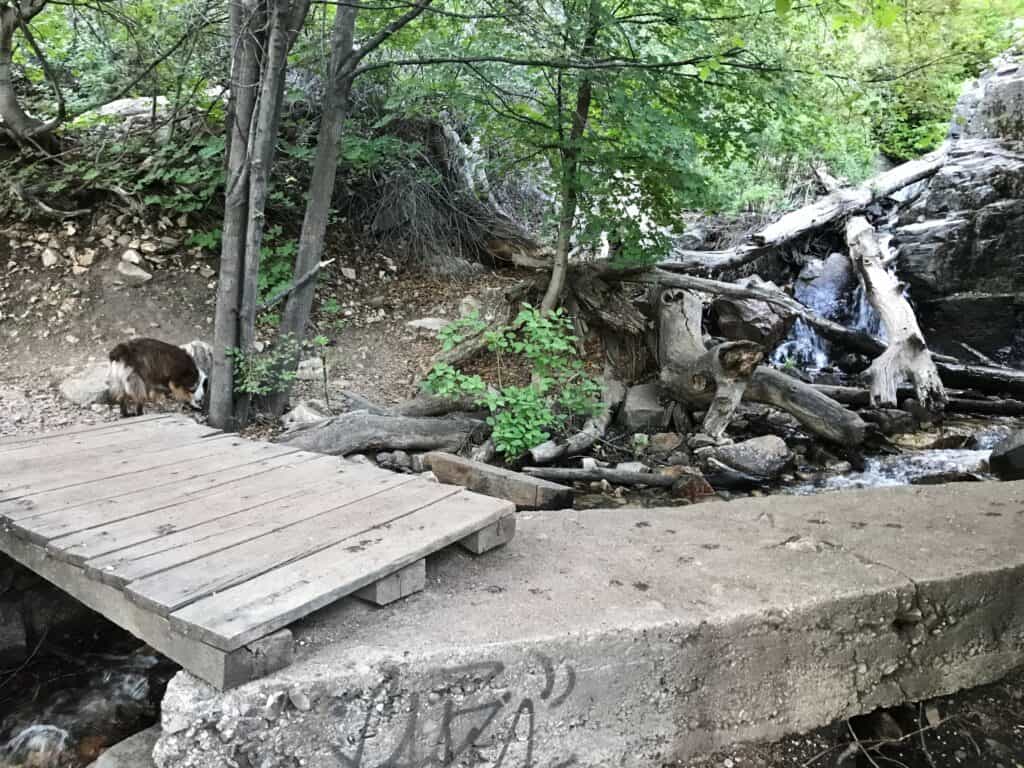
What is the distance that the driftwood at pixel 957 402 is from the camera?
7617 millimetres

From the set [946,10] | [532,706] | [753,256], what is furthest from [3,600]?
[946,10]

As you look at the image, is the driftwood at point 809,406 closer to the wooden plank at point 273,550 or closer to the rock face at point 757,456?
the rock face at point 757,456

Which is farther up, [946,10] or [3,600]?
[946,10]

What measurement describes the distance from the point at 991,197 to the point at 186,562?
483 inches

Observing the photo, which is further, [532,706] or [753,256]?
[753,256]

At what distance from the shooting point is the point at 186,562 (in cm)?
237

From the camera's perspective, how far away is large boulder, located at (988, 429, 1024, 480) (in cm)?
559

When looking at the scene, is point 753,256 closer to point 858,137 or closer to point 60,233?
point 858,137

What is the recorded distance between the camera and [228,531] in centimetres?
267

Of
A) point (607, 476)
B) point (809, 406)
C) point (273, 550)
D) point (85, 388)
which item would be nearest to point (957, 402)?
point (809, 406)

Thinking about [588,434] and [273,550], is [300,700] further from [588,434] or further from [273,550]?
[588,434]

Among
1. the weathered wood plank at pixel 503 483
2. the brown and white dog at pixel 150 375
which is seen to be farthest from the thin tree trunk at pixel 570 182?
the brown and white dog at pixel 150 375

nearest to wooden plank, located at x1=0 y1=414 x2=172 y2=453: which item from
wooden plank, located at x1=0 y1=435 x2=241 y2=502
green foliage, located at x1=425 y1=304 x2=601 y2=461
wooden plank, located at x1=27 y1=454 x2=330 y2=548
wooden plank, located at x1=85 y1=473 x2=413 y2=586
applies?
wooden plank, located at x1=0 y1=435 x2=241 y2=502

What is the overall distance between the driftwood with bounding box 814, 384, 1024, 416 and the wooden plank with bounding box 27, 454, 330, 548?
5909 mm
